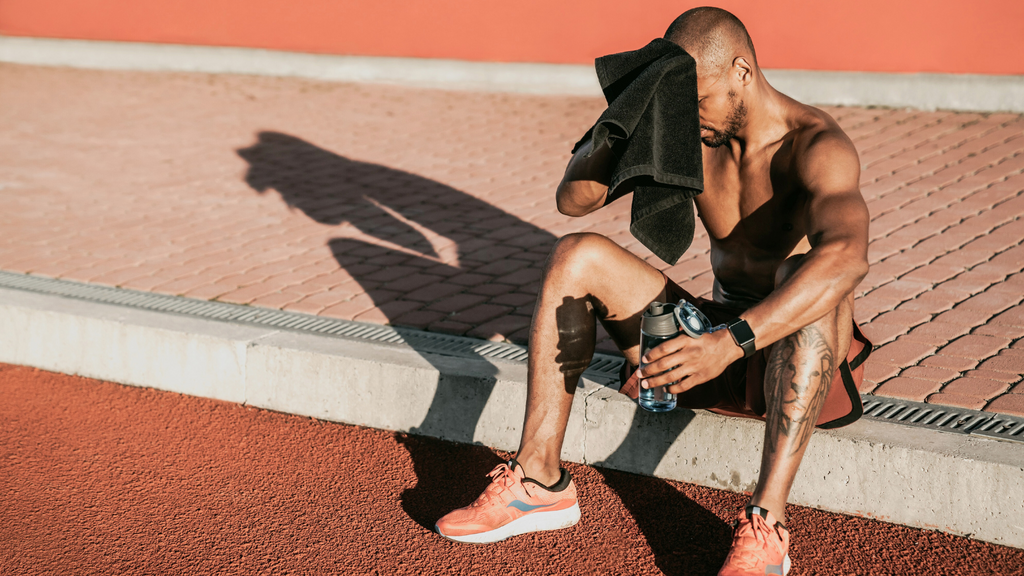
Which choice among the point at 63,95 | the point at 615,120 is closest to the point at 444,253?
the point at 615,120

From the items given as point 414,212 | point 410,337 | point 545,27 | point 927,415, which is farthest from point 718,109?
point 545,27

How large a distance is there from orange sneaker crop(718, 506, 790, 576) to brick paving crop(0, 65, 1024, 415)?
3.72 feet

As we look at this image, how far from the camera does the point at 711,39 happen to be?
9.33 feet

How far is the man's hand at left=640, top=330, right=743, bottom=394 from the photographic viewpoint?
2475mm

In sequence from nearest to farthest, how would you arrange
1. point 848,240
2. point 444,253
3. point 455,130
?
point 848,240, point 444,253, point 455,130

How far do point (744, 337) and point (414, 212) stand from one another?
429 cm

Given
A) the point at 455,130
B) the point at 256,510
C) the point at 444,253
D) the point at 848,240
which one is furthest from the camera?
the point at 455,130

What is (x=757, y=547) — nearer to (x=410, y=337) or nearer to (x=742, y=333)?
(x=742, y=333)

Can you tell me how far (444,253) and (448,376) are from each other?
2.05 m

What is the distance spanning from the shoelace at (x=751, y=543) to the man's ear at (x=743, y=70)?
1.36m

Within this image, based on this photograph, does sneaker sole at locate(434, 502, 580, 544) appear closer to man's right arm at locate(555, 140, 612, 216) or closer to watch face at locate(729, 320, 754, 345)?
watch face at locate(729, 320, 754, 345)

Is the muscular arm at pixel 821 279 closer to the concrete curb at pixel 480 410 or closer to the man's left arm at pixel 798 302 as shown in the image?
the man's left arm at pixel 798 302

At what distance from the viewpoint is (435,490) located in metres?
3.31

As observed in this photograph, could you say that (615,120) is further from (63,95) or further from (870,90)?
(63,95)
